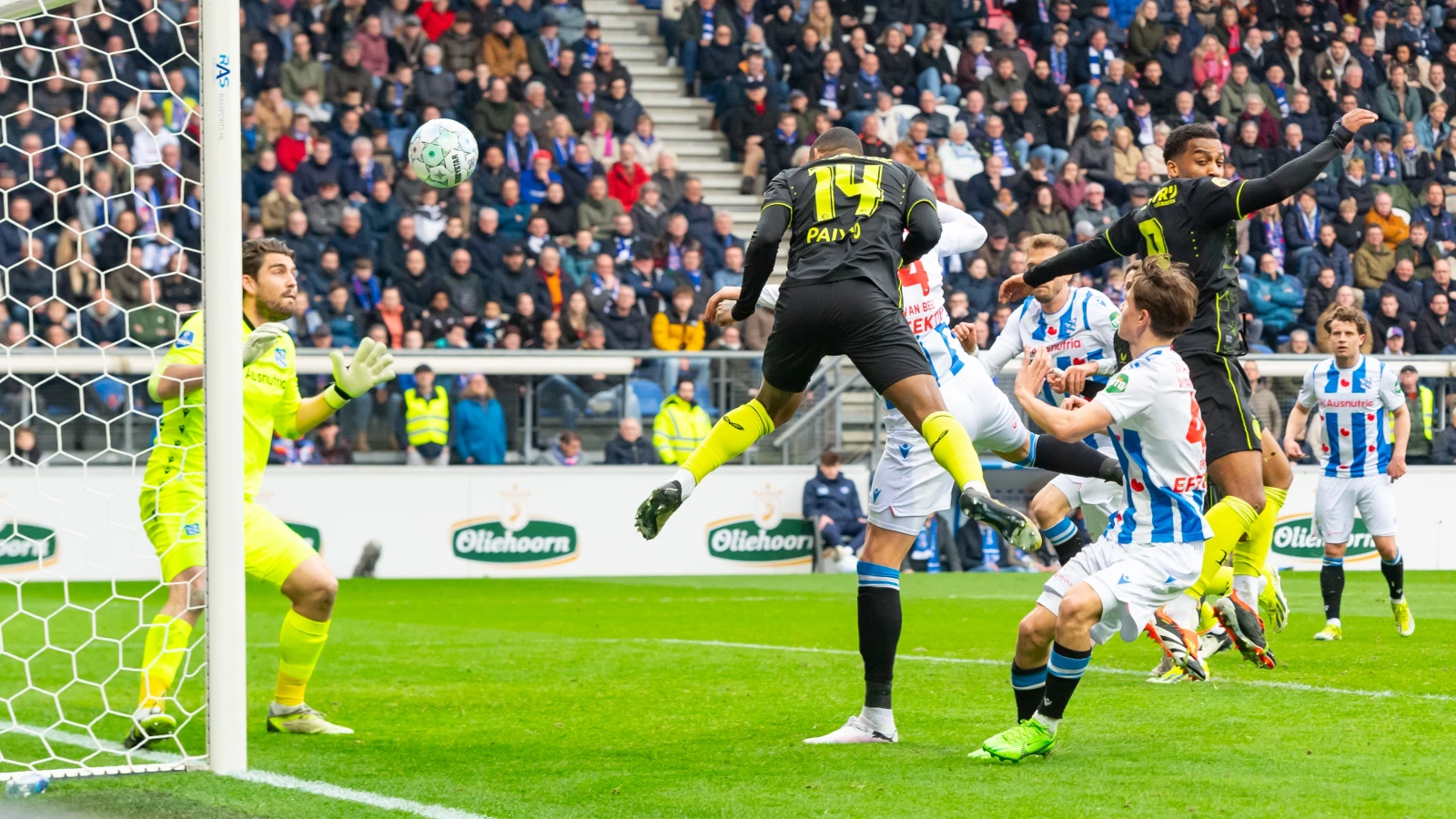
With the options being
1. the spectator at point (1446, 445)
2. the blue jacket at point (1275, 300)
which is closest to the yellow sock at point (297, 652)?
the spectator at point (1446, 445)

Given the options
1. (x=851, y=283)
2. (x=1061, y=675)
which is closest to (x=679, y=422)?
(x=851, y=283)

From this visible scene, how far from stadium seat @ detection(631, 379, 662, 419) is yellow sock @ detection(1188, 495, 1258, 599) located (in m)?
10.4

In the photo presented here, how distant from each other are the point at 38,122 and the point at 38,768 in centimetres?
1306

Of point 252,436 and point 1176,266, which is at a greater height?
point 1176,266

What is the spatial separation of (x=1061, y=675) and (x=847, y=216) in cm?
186

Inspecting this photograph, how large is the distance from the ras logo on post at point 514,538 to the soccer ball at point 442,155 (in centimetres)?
896

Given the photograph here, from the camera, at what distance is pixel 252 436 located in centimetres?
694

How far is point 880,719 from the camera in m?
6.36

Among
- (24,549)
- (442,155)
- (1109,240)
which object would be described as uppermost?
(442,155)

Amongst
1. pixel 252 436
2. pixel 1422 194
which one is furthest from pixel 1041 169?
pixel 252 436

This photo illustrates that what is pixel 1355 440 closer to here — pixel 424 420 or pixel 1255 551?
pixel 1255 551

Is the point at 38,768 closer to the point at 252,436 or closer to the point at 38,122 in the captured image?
the point at 252,436

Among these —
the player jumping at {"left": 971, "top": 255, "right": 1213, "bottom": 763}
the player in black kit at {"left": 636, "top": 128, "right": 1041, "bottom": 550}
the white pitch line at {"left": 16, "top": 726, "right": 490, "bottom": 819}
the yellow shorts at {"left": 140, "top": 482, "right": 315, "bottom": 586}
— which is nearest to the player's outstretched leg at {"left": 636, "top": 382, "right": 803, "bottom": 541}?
the player in black kit at {"left": 636, "top": 128, "right": 1041, "bottom": 550}

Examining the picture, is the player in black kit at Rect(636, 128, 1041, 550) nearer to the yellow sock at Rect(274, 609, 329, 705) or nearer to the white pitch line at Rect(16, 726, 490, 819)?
the white pitch line at Rect(16, 726, 490, 819)
